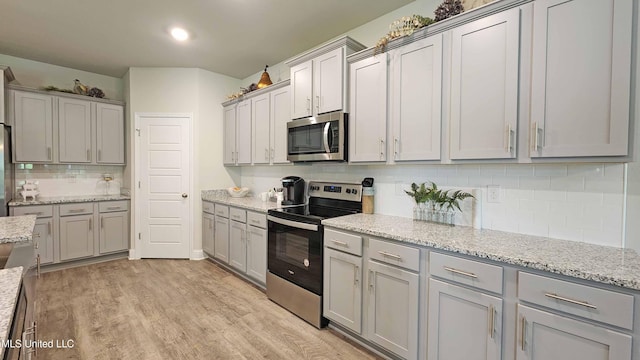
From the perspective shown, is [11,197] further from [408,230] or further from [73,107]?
[408,230]

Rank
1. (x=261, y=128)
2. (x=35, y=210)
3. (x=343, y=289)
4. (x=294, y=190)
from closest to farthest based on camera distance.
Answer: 1. (x=343, y=289)
2. (x=294, y=190)
3. (x=35, y=210)
4. (x=261, y=128)

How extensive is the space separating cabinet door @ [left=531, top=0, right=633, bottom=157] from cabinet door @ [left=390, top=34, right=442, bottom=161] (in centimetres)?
57

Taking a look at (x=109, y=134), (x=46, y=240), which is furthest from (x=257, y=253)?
(x=109, y=134)

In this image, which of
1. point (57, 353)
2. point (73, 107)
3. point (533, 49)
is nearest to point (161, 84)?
point (73, 107)

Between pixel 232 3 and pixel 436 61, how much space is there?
1.87 metres

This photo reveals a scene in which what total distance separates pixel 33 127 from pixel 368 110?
4.43 m

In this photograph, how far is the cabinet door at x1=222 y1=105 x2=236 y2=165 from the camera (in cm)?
420

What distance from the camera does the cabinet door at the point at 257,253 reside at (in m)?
3.07

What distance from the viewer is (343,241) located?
2199 mm

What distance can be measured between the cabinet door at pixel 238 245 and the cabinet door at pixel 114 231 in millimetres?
1918

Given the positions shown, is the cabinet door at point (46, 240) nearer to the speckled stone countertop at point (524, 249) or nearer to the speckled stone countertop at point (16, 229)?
the speckled stone countertop at point (16, 229)

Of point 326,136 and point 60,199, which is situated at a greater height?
point 326,136

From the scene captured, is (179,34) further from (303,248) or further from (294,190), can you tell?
(303,248)

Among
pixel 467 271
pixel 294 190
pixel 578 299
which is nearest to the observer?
pixel 578 299
